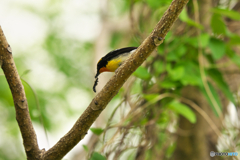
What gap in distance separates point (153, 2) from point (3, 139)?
2484 mm

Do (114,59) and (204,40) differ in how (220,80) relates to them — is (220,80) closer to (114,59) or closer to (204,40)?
(204,40)

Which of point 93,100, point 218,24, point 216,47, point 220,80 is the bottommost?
point 93,100

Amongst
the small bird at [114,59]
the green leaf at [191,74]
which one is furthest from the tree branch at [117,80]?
the green leaf at [191,74]

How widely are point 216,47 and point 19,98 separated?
150cm

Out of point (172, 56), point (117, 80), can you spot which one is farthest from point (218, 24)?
point (117, 80)

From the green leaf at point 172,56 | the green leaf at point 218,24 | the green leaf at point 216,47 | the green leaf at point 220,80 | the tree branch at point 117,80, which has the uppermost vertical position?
the green leaf at point 218,24

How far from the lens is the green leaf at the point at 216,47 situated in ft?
5.90

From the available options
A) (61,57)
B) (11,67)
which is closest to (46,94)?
(61,57)

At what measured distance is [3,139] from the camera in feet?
9.88

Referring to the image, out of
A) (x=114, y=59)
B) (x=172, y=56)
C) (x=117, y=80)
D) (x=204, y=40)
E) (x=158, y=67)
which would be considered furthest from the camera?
(x=158, y=67)

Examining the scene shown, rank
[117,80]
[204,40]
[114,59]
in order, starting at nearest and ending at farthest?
[117,80] < [114,59] < [204,40]

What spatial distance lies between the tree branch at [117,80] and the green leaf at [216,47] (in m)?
1.05

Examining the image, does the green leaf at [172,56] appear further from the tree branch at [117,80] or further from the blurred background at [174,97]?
the tree branch at [117,80]

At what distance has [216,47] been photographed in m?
1.86
